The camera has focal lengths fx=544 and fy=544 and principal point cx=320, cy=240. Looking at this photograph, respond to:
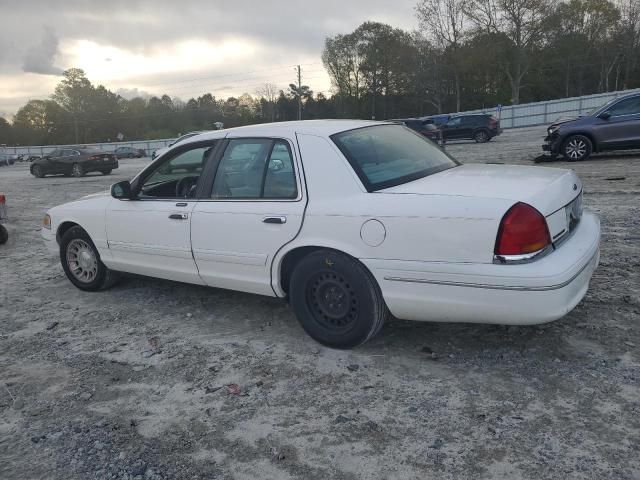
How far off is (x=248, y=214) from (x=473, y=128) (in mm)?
24992

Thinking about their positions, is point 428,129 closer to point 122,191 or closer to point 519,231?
point 122,191

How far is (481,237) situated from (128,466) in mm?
2245

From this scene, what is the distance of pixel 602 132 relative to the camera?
12844 mm

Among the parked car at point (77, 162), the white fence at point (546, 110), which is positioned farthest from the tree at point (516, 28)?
the parked car at point (77, 162)

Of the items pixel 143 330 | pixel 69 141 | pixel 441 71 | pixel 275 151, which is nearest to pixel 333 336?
pixel 275 151

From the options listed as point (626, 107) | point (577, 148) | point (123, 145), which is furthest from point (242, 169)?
point (123, 145)

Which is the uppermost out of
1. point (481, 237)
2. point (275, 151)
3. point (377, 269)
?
point (275, 151)

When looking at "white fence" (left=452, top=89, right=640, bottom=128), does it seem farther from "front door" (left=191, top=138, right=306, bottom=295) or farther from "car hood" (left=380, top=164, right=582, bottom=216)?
"front door" (left=191, top=138, right=306, bottom=295)

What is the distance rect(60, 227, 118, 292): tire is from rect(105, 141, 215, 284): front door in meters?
0.37

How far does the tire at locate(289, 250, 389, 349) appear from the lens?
11.8 ft

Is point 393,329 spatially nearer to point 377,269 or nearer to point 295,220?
point 377,269

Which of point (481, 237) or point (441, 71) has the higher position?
point (441, 71)

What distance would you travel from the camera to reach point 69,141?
80438 mm

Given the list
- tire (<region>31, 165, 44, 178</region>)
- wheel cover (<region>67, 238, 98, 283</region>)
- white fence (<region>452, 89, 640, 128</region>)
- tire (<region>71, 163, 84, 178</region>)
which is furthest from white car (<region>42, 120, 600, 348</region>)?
white fence (<region>452, 89, 640, 128</region>)
